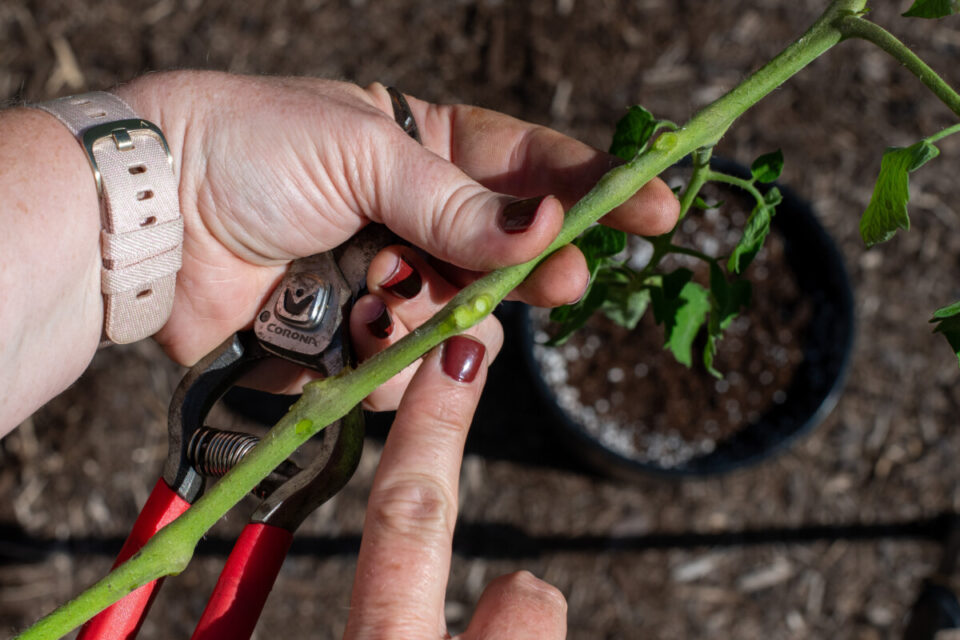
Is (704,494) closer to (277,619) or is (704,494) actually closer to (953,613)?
→ (953,613)

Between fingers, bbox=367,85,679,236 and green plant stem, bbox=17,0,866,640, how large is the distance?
0.25 metres

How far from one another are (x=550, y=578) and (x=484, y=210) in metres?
1.52

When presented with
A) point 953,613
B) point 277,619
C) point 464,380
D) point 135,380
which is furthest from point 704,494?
point 135,380

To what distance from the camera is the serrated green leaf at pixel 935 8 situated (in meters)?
1.01

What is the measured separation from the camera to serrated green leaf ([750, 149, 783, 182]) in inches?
52.4

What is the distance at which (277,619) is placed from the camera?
238cm

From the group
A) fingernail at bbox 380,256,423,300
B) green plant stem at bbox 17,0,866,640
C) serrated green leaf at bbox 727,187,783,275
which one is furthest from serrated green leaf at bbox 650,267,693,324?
fingernail at bbox 380,256,423,300

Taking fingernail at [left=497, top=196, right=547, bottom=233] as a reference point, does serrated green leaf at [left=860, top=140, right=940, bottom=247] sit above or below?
above

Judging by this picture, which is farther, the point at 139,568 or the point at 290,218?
the point at 290,218

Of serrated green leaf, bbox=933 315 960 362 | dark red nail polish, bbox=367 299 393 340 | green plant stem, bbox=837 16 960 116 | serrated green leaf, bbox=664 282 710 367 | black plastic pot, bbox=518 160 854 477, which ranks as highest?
green plant stem, bbox=837 16 960 116

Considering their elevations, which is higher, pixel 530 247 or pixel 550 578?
pixel 530 247

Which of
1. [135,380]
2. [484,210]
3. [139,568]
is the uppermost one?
[484,210]

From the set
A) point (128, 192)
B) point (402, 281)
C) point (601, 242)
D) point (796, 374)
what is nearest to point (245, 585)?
point (402, 281)

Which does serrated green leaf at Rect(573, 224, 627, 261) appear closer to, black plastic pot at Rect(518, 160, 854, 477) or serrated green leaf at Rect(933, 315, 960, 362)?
serrated green leaf at Rect(933, 315, 960, 362)
